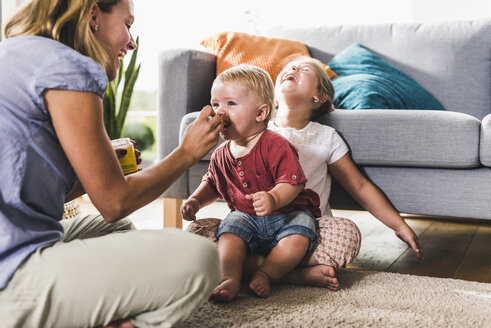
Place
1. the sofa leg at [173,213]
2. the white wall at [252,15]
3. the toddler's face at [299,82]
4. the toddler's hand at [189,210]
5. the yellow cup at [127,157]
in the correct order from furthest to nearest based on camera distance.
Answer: the white wall at [252,15] < the sofa leg at [173,213] < the toddler's face at [299,82] < the toddler's hand at [189,210] < the yellow cup at [127,157]

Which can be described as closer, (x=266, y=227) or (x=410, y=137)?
(x=266, y=227)

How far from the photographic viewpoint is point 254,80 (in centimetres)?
141

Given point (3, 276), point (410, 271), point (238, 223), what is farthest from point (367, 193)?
point (3, 276)

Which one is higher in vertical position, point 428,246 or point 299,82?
point 299,82

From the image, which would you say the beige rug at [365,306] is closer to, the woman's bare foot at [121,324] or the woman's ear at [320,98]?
the woman's bare foot at [121,324]

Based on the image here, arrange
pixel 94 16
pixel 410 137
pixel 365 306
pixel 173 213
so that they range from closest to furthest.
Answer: pixel 94 16 < pixel 365 306 < pixel 410 137 < pixel 173 213

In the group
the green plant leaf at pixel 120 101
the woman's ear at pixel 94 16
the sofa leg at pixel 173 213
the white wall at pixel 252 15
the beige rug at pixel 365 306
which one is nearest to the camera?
the woman's ear at pixel 94 16

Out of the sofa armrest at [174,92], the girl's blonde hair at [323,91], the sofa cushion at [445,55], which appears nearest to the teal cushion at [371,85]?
the sofa cushion at [445,55]

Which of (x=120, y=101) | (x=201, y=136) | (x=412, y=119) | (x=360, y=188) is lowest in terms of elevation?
(x=120, y=101)

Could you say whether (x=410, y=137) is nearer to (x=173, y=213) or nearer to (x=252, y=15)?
(x=173, y=213)

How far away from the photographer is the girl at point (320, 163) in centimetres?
141

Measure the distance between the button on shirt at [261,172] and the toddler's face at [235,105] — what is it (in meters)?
0.07

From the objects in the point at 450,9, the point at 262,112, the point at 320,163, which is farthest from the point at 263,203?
the point at 450,9

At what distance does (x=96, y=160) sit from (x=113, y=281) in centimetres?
21
